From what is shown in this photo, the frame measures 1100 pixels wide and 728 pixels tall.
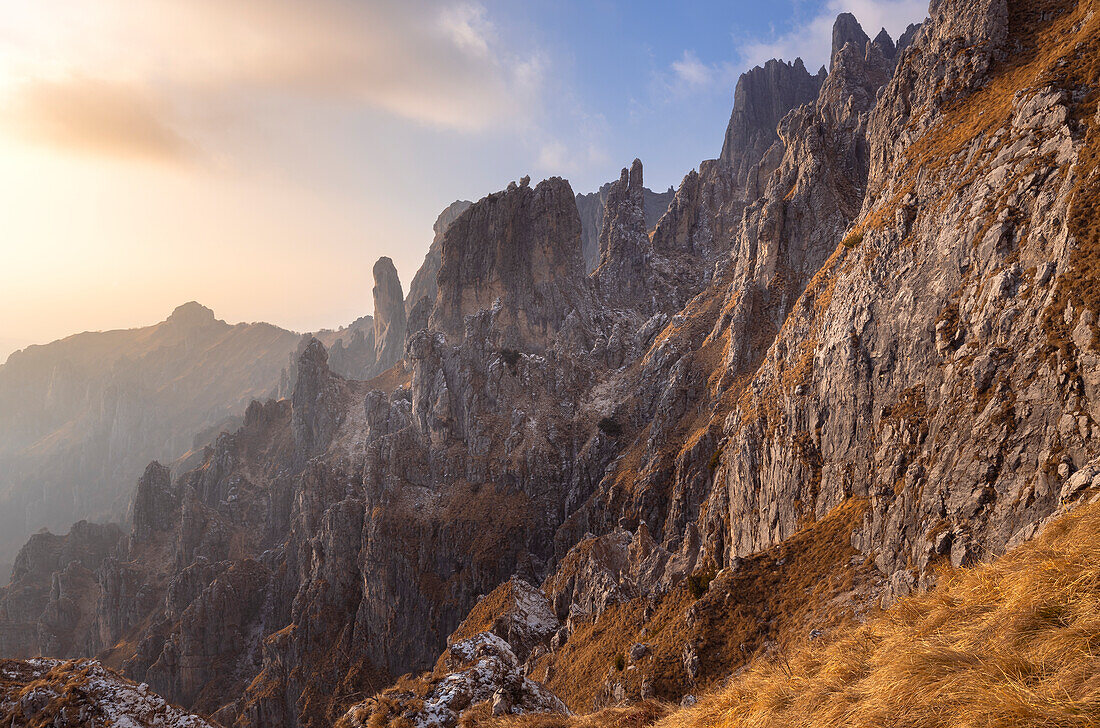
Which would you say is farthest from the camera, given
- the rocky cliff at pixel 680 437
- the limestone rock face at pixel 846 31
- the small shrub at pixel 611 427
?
the limestone rock face at pixel 846 31

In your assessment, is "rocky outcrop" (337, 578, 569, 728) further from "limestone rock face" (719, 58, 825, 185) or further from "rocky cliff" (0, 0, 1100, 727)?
"limestone rock face" (719, 58, 825, 185)

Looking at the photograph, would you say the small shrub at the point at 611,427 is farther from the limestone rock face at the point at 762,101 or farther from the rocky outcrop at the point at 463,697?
the limestone rock face at the point at 762,101

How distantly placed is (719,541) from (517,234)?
90643 mm

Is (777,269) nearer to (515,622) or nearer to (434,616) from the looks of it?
(515,622)

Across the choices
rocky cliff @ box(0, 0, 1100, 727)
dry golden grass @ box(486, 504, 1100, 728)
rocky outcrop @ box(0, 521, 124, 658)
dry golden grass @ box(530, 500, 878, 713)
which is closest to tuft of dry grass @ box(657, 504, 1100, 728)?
dry golden grass @ box(486, 504, 1100, 728)

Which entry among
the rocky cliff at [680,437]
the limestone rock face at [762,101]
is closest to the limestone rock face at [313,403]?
the rocky cliff at [680,437]

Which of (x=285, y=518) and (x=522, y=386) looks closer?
(x=522, y=386)

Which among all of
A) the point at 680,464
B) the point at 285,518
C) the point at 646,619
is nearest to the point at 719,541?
the point at 646,619

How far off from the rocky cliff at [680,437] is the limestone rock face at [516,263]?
0.62 metres

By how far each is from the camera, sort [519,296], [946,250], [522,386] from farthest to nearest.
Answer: [519,296], [522,386], [946,250]

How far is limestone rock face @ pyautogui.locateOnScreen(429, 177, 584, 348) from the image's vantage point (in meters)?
118

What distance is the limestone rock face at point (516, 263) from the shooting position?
386 ft

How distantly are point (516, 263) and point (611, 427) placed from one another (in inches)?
1877

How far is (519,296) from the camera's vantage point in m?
119
